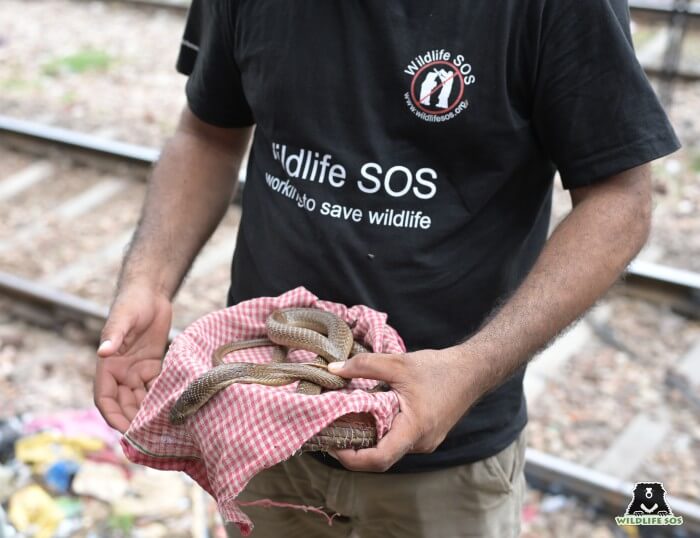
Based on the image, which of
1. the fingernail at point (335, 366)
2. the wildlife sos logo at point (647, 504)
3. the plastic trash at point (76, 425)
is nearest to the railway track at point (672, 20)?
the wildlife sos logo at point (647, 504)

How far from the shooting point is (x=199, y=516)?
438 cm

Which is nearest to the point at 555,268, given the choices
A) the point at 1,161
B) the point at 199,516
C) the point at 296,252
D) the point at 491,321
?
the point at 491,321

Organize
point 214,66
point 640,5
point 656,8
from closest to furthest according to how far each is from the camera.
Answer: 1. point 214,66
2. point 656,8
3. point 640,5

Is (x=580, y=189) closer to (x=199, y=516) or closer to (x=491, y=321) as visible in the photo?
(x=491, y=321)

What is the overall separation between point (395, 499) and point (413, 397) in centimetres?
58

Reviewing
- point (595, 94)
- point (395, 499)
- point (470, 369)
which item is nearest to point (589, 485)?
point (395, 499)

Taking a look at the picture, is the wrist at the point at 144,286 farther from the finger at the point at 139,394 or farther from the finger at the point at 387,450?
the finger at the point at 387,450

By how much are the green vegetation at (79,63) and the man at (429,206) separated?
7.68 m

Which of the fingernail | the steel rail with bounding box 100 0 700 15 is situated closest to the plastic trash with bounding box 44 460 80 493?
the fingernail

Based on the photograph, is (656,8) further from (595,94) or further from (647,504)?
(595,94)

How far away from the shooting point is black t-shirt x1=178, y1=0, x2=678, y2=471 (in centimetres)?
211

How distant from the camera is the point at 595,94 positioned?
2.08 m

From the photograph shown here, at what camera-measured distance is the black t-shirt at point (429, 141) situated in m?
2.11

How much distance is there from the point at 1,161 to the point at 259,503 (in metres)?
6.34
